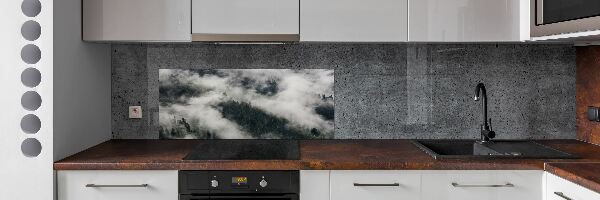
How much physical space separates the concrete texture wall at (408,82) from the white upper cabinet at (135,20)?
38 centimetres

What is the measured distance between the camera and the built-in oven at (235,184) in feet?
7.64

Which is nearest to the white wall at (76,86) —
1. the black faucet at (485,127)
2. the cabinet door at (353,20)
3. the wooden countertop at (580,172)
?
the cabinet door at (353,20)

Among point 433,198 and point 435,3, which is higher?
point 435,3

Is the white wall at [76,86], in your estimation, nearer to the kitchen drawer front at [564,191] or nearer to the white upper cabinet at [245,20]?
the white upper cabinet at [245,20]

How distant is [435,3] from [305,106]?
2.74ft

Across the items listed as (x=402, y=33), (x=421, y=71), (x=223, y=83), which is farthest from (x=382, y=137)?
(x=223, y=83)

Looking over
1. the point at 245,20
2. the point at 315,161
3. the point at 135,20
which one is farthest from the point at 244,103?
the point at 315,161

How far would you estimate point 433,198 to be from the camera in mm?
2361
